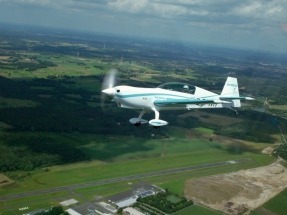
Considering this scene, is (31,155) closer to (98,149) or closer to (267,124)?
(98,149)

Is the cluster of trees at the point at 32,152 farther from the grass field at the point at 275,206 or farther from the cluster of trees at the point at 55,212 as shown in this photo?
the grass field at the point at 275,206

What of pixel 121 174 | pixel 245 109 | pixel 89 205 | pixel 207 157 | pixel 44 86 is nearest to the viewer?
pixel 89 205

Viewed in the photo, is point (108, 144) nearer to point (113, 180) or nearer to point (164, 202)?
point (113, 180)

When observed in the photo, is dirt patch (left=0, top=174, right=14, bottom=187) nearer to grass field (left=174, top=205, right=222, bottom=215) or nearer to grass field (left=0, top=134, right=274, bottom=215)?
grass field (left=0, top=134, right=274, bottom=215)

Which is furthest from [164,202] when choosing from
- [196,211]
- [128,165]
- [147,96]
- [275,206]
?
[147,96]

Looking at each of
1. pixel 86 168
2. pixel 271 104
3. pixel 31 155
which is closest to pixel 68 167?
pixel 86 168

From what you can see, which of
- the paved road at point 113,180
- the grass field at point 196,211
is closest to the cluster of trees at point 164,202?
the grass field at point 196,211
